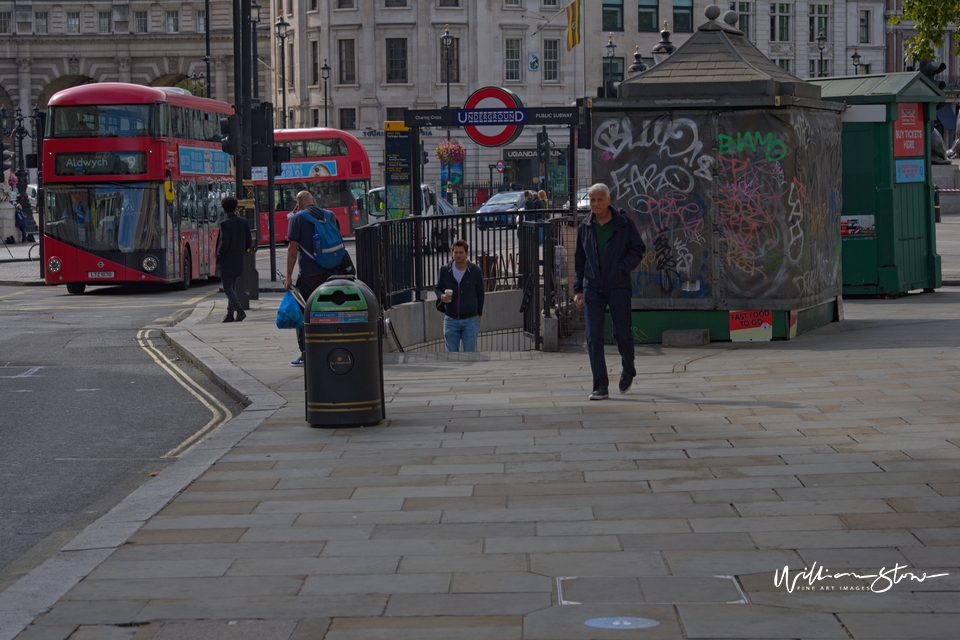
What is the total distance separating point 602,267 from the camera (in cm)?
945

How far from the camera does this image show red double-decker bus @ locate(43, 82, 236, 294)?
2434 cm

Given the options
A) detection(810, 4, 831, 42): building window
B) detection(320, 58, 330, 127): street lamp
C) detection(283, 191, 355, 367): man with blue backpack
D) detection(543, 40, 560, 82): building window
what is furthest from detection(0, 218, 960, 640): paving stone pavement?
detection(810, 4, 831, 42): building window

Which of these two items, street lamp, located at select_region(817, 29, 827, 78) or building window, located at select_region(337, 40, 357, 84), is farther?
building window, located at select_region(337, 40, 357, 84)

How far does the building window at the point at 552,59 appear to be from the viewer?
7169 cm

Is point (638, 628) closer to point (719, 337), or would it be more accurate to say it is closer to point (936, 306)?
point (719, 337)

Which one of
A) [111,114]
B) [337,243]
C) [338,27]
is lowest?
[337,243]

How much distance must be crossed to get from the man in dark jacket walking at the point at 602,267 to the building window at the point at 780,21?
239ft

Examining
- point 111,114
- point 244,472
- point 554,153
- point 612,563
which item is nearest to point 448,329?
point 244,472

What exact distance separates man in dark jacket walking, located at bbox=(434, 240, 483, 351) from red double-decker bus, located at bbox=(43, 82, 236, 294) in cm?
1234

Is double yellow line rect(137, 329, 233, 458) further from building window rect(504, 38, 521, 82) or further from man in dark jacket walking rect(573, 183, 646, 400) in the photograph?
building window rect(504, 38, 521, 82)

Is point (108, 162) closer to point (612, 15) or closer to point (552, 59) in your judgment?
point (552, 59)

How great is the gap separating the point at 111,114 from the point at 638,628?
864 inches

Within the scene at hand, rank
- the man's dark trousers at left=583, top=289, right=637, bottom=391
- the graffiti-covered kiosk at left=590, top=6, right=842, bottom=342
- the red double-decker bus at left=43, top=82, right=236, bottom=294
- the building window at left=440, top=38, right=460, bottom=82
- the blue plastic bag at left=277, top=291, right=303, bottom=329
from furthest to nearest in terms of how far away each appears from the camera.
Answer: the building window at left=440, top=38, right=460, bottom=82 < the red double-decker bus at left=43, top=82, right=236, bottom=294 < the graffiti-covered kiosk at left=590, top=6, right=842, bottom=342 < the blue plastic bag at left=277, top=291, right=303, bottom=329 < the man's dark trousers at left=583, top=289, right=637, bottom=391

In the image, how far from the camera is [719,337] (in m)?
12.8
